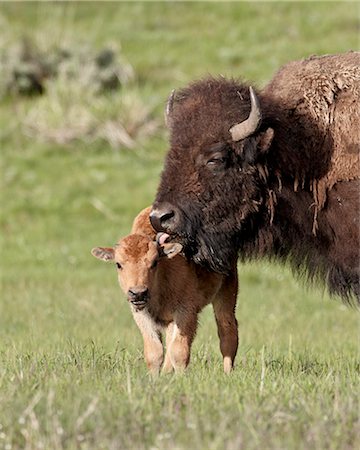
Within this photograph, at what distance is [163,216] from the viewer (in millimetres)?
7746

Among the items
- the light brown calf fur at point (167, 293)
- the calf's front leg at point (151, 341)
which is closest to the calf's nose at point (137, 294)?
the light brown calf fur at point (167, 293)

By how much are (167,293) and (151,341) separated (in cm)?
42

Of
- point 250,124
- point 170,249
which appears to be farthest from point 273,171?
point 170,249

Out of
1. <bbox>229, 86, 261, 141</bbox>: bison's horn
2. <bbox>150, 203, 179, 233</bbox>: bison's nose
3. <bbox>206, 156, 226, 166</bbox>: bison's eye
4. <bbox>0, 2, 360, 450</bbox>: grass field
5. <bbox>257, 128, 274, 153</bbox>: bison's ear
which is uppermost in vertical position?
<bbox>229, 86, 261, 141</bbox>: bison's horn

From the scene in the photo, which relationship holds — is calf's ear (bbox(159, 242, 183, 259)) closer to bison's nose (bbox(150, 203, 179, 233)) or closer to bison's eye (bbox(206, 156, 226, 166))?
bison's nose (bbox(150, 203, 179, 233))

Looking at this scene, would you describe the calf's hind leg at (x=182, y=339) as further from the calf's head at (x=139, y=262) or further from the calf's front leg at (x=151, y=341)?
the calf's head at (x=139, y=262)

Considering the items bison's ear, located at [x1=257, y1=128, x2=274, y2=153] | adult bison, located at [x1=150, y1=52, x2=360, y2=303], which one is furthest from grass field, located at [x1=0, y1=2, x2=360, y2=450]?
bison's ear, located at [x1=257, y1=128, x2=274, y2=153]

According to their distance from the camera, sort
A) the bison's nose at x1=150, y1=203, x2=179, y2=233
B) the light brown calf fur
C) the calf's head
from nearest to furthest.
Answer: the bison's nose at x1=150, y1=203, x2=179, y2=233 < the calf's head < the light brown calf fur

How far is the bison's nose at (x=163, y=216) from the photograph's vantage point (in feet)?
25.4

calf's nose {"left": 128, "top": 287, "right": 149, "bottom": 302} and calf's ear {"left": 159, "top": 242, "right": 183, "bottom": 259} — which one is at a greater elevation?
calf's ear {"left": 159, "top": 242, "right": 183, "bottom": 259}

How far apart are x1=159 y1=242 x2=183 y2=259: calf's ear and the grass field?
34.9 inches

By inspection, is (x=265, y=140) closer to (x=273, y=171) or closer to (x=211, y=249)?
(x=273, y=171)

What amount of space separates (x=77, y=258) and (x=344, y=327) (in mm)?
5548

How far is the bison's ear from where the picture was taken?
8109 mm
